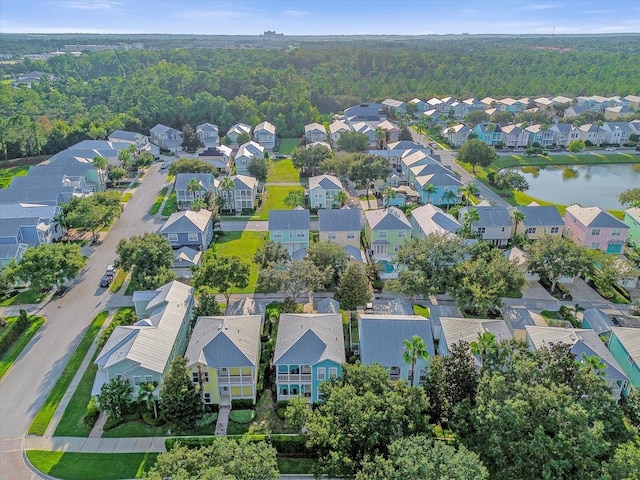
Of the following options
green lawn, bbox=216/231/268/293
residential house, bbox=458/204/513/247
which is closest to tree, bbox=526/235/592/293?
residential house, bbox=458/204/513/247

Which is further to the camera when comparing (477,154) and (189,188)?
(477,154)

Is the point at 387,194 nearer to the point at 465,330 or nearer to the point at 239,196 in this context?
the point at 239,196

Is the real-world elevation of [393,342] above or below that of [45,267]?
below

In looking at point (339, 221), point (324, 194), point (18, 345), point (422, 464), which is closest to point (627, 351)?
point (422, 464)

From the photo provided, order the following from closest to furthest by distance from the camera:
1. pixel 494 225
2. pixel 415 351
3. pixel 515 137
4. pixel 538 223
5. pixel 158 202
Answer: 1. pixel 415 351
2. pixel 494 225
3. pixel 538 223
4. pixel 158 202
5. pixel 515 137

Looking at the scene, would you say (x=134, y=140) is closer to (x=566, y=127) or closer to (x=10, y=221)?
(x=10, y=221)

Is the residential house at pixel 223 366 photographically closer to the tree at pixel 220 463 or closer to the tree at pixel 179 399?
the tree at pixel 179 399

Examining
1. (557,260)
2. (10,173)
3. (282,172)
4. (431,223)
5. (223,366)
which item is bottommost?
(282,172)
